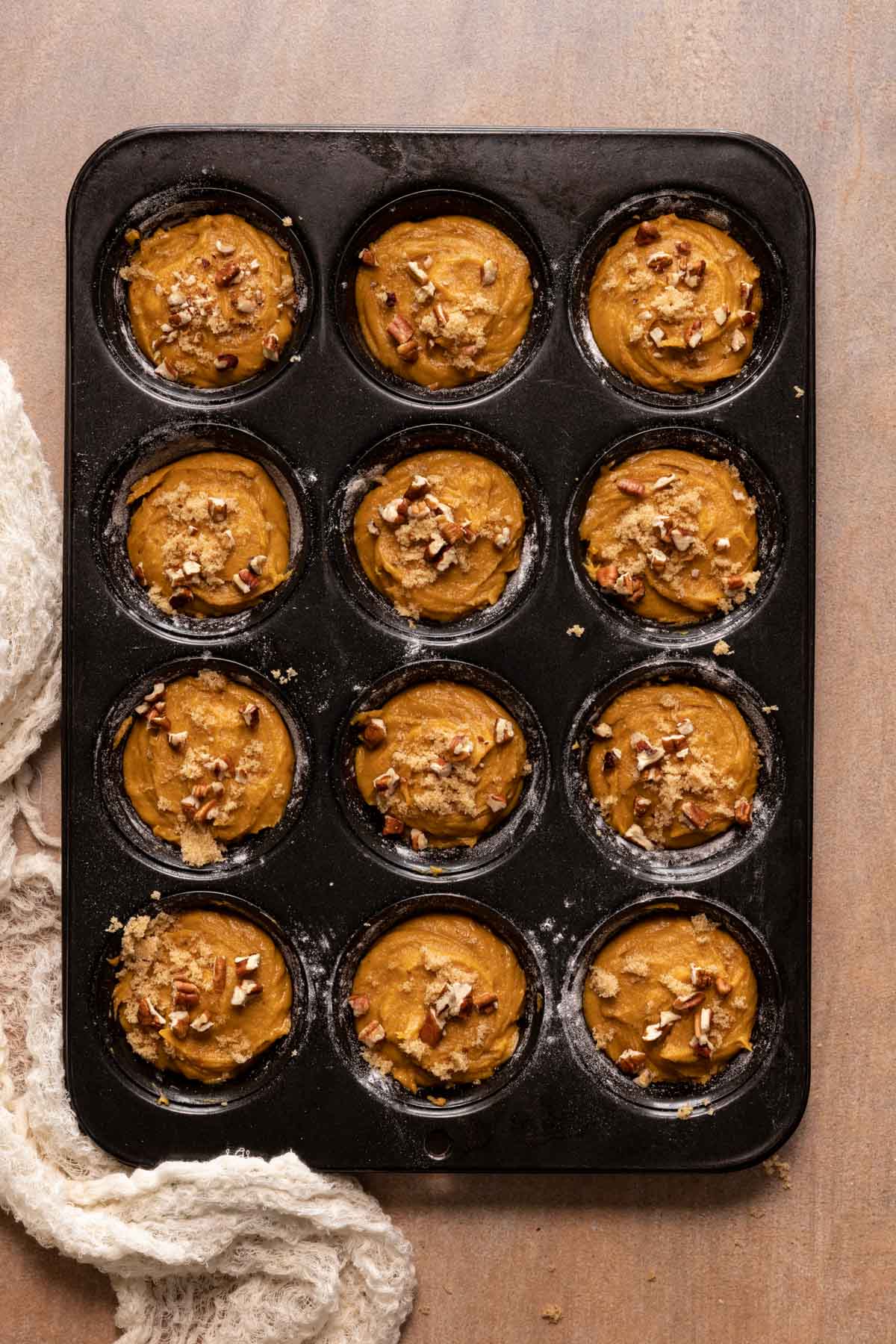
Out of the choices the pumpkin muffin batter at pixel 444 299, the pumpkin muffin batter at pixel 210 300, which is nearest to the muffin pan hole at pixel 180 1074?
the pumpkin muffin batter at pixel 210 300

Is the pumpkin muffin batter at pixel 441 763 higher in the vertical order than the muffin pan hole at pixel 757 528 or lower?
lower

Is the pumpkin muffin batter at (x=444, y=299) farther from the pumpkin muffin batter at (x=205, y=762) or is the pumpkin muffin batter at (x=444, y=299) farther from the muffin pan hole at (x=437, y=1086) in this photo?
the muffin pan hole at (x=437, y=1086)

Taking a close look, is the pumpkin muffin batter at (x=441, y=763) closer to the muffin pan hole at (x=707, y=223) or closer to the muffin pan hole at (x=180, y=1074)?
the muffin pan hole at (x=180, y=1074)

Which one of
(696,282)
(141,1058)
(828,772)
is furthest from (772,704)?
(141,1058)

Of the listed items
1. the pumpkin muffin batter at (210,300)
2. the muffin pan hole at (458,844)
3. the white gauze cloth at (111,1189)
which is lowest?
the white gauze cloth at (111,1189)

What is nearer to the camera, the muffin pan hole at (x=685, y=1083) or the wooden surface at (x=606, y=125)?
the muffin pan hole at (x=685, y=1083)

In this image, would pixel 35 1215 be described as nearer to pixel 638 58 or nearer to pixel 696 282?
pixel 696 282

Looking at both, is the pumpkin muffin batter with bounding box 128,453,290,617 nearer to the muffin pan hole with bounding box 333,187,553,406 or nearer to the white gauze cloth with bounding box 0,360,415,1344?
the white gauze cloth with bounding box 0,360,415,1344
